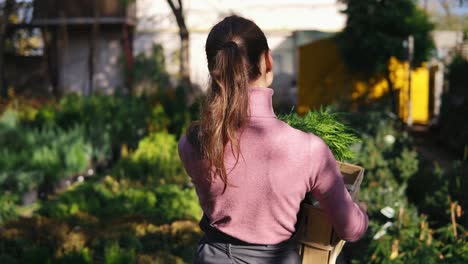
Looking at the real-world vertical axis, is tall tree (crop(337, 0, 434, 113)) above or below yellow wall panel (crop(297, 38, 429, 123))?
above

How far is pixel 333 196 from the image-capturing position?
1454 mm

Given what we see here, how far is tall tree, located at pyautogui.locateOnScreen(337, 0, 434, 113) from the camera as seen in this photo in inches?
377

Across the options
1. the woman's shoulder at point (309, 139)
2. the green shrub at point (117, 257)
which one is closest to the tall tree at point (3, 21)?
the green shrub at point (117, 257)

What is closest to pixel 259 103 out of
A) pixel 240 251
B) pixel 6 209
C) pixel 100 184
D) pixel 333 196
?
pixel 333 196

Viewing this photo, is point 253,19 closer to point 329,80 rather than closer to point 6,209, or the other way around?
point 329,80

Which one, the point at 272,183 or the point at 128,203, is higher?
the point at 272,183

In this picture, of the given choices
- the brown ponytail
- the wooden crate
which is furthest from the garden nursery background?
the brown ponytail

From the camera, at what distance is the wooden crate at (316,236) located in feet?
5.13

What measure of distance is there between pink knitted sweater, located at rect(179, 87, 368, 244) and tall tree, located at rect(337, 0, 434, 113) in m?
8.34

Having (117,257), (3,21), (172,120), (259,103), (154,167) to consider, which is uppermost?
(3,21)

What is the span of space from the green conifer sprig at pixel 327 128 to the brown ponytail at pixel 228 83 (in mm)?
370

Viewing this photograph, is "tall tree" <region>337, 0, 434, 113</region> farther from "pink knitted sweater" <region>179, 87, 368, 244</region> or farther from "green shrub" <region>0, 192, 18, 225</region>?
"pink knitted sweater" <region>179, 87, 368, 244</region>

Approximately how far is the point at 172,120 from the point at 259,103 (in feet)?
22.6

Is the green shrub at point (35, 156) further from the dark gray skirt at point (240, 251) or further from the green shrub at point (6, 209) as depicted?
the dark gray skirt at point (240, 251)
